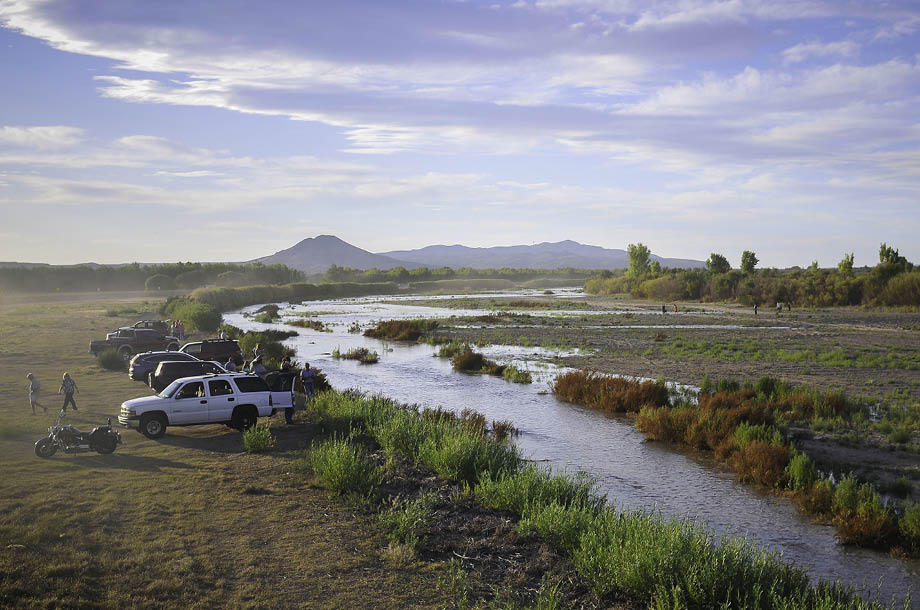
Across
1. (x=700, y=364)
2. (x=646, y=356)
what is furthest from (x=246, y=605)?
(x=646, y=356)

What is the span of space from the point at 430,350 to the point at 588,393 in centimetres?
2138

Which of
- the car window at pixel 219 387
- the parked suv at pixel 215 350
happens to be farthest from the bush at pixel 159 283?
the car window at pixel 219 387

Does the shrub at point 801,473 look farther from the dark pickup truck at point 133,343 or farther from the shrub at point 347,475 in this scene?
the dark pickup truck at point 133,343

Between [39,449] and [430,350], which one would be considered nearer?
[39,449]

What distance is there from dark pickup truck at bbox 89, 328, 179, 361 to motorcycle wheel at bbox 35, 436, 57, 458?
67.9ft

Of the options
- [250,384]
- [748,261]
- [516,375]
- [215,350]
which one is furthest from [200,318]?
[748,261]

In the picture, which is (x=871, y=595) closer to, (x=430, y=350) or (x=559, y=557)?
(x=559, y=557)

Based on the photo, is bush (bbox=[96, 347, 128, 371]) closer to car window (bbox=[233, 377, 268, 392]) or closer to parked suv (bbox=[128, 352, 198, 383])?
parked suv (bbox=[128, 352, 198, 383])

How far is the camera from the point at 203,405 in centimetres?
1955

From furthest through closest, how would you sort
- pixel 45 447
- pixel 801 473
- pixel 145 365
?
pixel 145 365
pixel 45 447
pixel 801 473

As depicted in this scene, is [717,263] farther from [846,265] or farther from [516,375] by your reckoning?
[516,375]

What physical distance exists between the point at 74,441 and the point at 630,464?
14.8 meters

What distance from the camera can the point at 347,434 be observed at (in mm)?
19656

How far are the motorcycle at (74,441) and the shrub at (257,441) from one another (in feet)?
10.8
